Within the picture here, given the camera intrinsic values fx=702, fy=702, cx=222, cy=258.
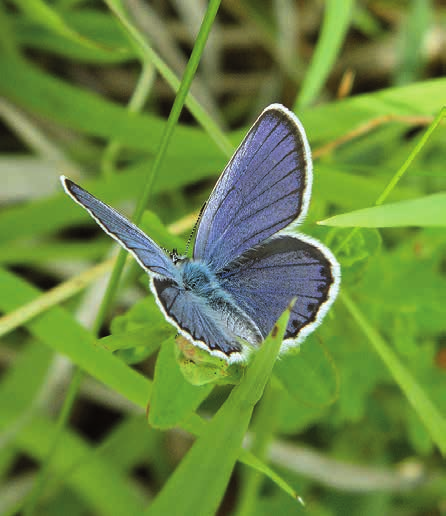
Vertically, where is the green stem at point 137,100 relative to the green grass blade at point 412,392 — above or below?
above

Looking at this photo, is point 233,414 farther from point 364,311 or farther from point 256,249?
point 364,311

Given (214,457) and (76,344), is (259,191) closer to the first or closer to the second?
(214,457)

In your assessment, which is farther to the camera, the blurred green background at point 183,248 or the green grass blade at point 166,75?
the green grass blade at point 166,75

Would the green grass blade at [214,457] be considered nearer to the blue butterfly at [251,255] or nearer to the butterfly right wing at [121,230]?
the blue butterfly at [251,255]

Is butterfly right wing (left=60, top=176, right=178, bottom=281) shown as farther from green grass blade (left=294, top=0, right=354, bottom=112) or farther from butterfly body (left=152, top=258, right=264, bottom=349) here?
green grass blade (left=294, top=0, right=354, bottom=112)

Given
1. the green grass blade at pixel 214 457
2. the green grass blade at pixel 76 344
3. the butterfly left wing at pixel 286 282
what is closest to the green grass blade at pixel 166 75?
the butterfly left wing at pixel 286 282

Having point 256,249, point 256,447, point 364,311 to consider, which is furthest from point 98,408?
point 256,249
